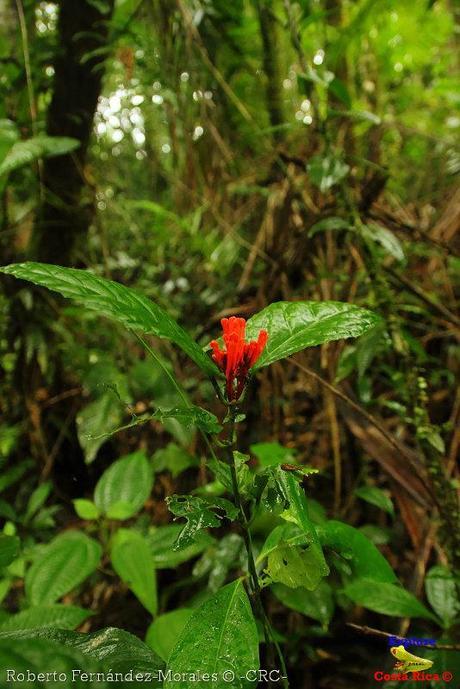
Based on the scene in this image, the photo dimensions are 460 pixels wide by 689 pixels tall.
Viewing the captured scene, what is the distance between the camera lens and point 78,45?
4.00 ft

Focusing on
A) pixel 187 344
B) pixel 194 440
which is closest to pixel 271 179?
pixel 194 440

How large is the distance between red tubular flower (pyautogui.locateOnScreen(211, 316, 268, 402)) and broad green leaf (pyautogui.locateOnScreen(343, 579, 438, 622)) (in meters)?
0.45

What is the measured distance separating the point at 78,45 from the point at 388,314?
1.11 meters

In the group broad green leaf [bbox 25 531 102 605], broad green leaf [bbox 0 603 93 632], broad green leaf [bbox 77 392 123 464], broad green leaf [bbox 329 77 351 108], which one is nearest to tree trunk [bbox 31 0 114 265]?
broad green leaf [bbox 77 392 123 464]

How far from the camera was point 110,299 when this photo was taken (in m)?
0.41

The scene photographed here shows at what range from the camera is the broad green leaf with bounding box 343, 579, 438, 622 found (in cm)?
69

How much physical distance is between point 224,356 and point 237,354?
0.8 inches

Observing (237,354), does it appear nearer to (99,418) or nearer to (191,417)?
(191,417)

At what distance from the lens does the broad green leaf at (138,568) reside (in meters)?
0.78

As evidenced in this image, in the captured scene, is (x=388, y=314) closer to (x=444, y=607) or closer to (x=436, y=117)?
(x=444, y=607)

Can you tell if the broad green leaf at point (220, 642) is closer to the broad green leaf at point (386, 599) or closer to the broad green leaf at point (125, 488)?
the broad green leaf at point (386, 599)

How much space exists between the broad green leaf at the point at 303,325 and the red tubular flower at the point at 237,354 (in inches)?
1.3

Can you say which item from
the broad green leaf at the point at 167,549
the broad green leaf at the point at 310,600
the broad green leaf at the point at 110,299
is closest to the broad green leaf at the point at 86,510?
the broad green leaf at the point at 167,549

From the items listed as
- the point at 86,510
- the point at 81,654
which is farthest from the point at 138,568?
the point at 81,654
